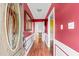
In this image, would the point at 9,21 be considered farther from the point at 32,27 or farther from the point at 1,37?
the point at 32,27

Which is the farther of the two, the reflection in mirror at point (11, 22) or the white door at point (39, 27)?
the white door at point (39, 27)

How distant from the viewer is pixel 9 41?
1.15 meters

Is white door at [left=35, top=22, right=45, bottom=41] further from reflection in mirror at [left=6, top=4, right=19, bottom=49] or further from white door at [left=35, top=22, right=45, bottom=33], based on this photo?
reflection in mirror at [left=6, top=4, right=19, bottom=49]

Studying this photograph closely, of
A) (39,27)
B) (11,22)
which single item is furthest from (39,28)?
(11,22)

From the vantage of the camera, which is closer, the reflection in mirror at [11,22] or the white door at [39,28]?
the reflection in mirror at [11,22]

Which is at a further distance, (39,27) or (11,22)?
(39,27)

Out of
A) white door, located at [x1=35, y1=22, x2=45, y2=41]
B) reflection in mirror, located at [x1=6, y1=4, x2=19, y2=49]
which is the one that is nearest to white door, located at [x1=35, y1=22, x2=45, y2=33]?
white door, located at [x1=35, y1=22, x2=45, y2=41]

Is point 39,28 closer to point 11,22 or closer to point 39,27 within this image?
point 39,27

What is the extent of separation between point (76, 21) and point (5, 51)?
0.72 m

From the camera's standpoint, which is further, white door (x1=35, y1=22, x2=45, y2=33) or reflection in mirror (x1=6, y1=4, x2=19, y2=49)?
white door (x1=35, y1=22, x2=45, y2=33)

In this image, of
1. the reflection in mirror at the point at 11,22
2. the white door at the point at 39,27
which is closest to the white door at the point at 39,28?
the white door at the point at 39,27

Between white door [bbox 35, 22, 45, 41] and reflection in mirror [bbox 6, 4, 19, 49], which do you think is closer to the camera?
reflection in mirror [bbox 6, 4, 19, 49]

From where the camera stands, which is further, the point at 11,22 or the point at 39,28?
the point at 39,28

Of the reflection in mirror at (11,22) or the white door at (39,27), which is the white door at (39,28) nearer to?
the white door at (39,27)
